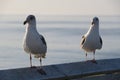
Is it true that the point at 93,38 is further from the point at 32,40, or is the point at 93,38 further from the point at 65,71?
the point at 65,71

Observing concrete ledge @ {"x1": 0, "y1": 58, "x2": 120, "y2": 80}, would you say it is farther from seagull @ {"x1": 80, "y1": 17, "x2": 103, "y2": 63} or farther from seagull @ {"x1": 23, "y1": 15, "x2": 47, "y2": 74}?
seagull @ {"x1": 80, "y1": 17, "x2": 103, "y2": 63}

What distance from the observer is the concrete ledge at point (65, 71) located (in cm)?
633

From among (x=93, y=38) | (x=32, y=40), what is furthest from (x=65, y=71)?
(x=93, y=38)

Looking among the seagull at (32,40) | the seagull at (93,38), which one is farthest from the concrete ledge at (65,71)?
the seagull at (93,38)

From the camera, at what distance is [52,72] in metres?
6.69

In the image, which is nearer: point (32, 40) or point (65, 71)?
point (65, 71)

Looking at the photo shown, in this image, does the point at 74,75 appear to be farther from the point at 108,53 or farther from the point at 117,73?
the point at 108,53

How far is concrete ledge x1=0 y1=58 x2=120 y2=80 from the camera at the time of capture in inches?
249

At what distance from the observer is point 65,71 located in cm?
672

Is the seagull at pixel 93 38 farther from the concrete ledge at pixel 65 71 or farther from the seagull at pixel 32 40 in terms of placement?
the concrete ledge at pixel 65 71

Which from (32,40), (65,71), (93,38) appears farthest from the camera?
(93,38)

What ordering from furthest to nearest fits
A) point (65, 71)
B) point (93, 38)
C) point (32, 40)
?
point (93, 38) < point (32, 40) < point (65, 71)

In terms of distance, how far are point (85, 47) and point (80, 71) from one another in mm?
5137

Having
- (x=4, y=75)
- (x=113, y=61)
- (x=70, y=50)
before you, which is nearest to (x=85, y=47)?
(x=113, y=61)
